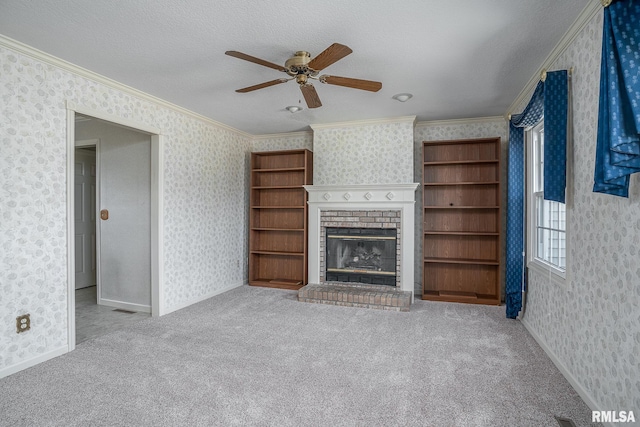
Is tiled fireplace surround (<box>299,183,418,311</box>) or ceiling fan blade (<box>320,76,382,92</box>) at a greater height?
ceiling fan blade (<box>320,76,382,92</box>)

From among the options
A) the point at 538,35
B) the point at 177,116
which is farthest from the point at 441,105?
the point at 177,116

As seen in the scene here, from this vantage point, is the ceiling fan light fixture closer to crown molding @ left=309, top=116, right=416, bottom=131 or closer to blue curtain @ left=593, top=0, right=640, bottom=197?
crown molding @ left=309, top=116, right=416, bottom=131

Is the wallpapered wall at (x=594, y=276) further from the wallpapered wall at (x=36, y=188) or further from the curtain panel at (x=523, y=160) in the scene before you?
the wallpapered wall at (x=36, y=188)

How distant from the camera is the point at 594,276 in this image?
2008 mm

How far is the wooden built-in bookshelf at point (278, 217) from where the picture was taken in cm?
526

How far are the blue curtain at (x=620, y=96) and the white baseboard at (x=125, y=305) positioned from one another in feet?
14.5

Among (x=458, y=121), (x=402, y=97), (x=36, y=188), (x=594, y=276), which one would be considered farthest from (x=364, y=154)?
(x=36, y=188)

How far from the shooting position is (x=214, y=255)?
476 centimetres

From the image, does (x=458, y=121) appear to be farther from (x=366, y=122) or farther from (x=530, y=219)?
(x=530, y=219)

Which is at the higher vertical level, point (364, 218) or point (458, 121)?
point (458, 121)

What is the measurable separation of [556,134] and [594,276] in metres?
1.02

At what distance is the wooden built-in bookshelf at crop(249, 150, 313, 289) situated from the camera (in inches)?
207

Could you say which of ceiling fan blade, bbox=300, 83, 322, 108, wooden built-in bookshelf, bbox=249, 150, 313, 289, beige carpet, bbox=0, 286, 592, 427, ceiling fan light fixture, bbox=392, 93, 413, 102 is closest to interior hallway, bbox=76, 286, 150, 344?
beige carpet, bbox=0, 286, 592, 427

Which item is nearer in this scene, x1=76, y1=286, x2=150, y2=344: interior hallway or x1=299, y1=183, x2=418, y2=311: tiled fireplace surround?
x1=76, y1=286, x2=150, y2=344: interior hallway
